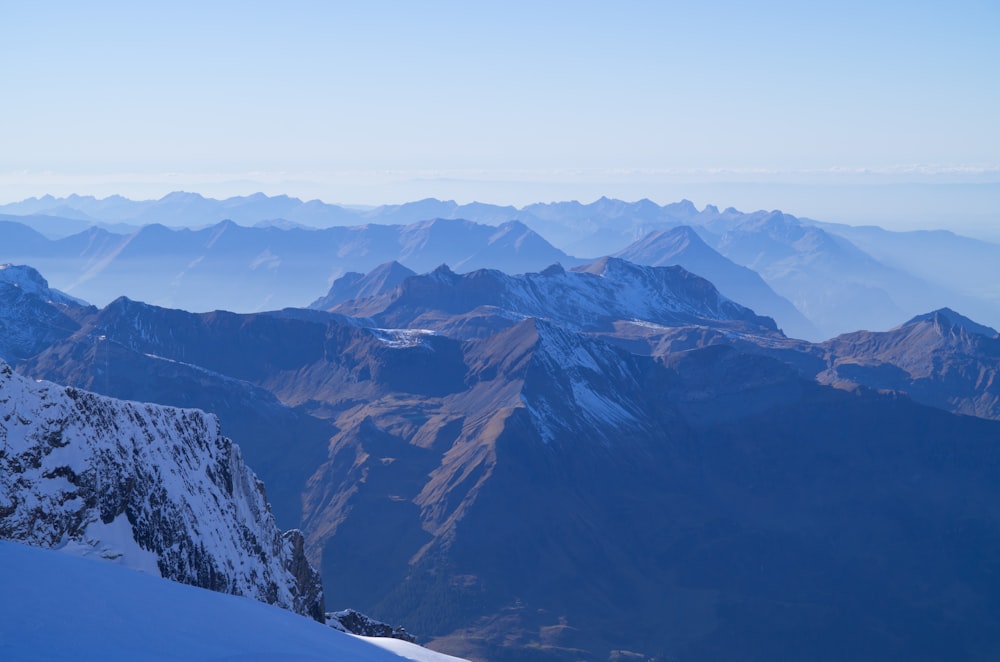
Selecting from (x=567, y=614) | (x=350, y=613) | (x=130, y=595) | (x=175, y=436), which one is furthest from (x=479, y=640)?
(x=130, y=595)

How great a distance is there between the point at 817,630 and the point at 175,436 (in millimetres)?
152543

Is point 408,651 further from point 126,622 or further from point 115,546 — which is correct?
point 126,622

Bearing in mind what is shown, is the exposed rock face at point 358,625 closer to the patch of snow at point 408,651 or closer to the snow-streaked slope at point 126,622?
the patch of snow at point 408,651

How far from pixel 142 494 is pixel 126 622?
29.8 m

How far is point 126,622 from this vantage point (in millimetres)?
43250

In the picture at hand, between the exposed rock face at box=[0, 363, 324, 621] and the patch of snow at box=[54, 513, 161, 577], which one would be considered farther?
the exposed rock face at box=[0, 363, 324, 621]

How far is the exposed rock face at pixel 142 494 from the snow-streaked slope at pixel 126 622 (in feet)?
43.9

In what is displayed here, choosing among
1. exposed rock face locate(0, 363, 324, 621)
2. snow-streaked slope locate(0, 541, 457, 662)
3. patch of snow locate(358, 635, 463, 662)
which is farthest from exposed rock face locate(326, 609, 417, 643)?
snow-streaked slope locate(0, 541, 457, 662)

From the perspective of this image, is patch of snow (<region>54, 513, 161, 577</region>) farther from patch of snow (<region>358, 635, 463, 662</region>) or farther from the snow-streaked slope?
patch of snow (<region>358, 635, 463, 662</region>)

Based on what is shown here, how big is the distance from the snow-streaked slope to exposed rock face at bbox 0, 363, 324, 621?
43.9ft

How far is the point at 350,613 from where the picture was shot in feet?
298

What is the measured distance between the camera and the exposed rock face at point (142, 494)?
62625 millimetres

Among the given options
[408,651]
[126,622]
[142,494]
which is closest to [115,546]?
[142,494]

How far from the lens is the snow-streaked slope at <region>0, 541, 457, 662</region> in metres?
39.1
